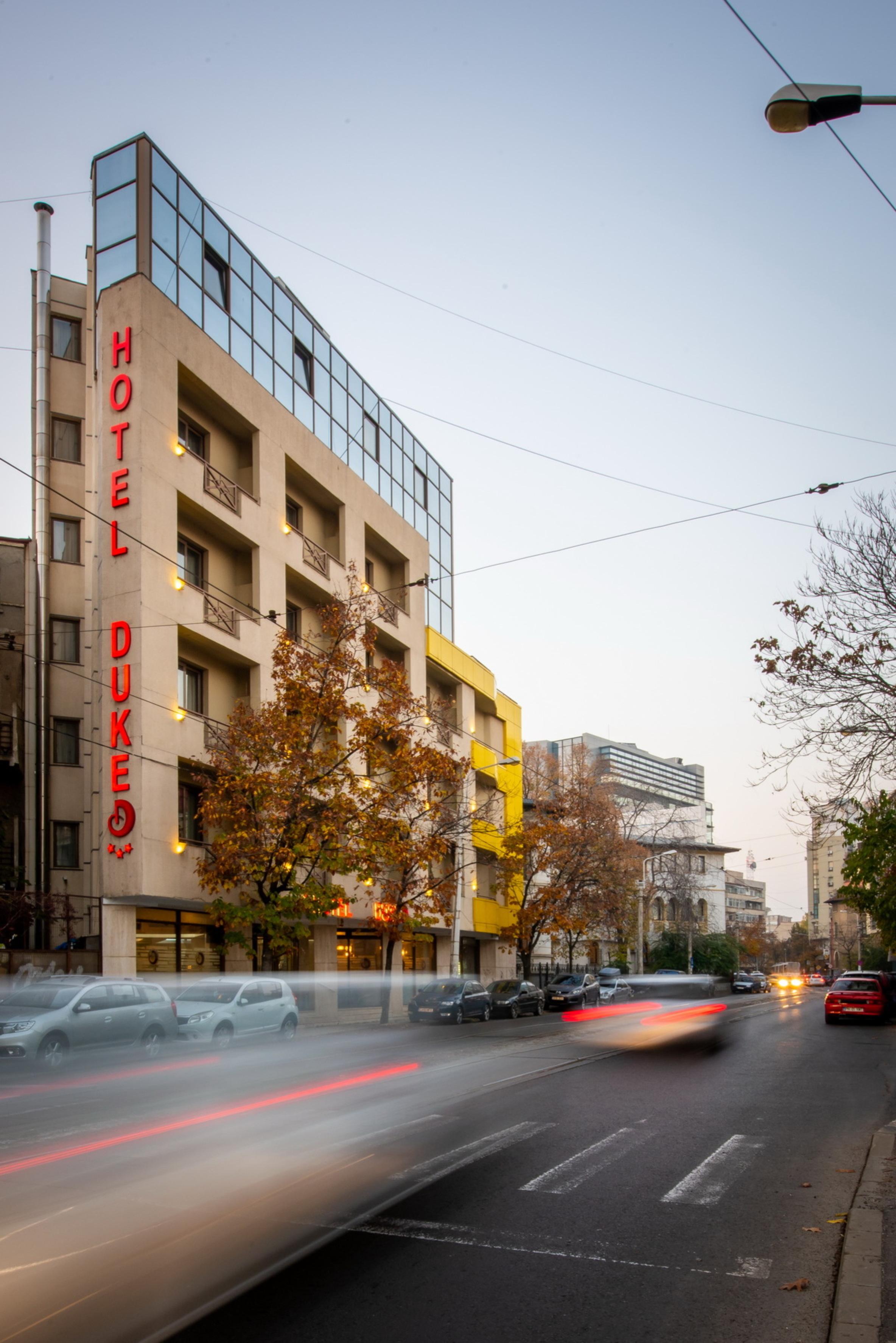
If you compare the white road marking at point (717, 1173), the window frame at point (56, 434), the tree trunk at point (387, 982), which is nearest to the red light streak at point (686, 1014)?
the tree trunk at point (387, 982)

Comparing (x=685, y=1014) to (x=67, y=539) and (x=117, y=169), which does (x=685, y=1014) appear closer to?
(x=67, y=539)

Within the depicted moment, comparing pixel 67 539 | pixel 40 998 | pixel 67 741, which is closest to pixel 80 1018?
pixel 40 998

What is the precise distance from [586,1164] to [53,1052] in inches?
444

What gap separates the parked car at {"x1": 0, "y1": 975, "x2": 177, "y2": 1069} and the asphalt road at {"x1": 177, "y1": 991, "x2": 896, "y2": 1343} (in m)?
7.51

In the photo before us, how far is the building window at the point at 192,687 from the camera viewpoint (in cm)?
2897

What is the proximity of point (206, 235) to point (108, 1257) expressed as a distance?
29.7 metres

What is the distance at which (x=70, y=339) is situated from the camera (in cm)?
3206

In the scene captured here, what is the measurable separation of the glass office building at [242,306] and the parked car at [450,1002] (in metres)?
17.1

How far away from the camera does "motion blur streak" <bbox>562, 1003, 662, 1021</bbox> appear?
34.4 m

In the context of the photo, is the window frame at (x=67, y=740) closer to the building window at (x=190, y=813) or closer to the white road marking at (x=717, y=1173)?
the building window at (x=190, y=813)

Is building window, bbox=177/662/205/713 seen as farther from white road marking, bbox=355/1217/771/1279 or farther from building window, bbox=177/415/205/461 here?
white road marking, bbox=355/1217/771/1279

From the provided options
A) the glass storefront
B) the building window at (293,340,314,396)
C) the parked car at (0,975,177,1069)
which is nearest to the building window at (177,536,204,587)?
the glass storefront

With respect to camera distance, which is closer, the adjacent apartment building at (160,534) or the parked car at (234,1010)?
the parked car at (234,1010)

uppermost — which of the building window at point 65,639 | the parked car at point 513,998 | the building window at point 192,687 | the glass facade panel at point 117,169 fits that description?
the glass facade panel at point 117,169
